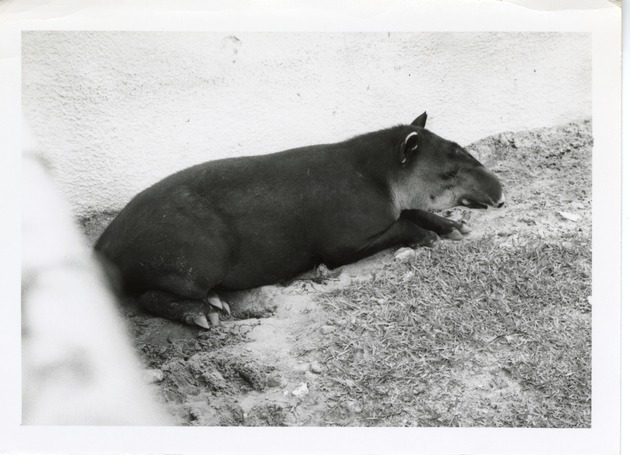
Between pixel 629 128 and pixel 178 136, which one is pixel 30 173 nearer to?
pixel 178 136

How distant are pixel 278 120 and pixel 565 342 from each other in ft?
8.03

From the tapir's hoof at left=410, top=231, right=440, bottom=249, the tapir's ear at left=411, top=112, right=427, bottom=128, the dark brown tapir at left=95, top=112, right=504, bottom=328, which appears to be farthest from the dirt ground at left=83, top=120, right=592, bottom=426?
the tapir's ear at left=411, top=112, right=427, bottom=128

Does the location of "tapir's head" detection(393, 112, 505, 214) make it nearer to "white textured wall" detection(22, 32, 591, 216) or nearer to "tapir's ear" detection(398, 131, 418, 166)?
"tapir's ear" detection(398, 131, 418, 166)

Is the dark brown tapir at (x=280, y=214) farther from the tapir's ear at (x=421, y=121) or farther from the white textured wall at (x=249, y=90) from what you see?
the white textured wall at (x=249, y=90)

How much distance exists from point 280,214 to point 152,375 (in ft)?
4.40

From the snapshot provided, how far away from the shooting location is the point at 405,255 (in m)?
4.78

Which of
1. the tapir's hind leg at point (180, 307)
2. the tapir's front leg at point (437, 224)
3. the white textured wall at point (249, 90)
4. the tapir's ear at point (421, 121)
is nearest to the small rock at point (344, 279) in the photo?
the tapir's front leg at point (437, 224)

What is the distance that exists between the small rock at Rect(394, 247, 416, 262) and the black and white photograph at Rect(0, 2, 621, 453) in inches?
0.8

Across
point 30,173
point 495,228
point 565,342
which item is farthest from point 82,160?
point 565,342

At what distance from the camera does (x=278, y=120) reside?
4902 mm

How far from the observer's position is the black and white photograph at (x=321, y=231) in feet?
15.1

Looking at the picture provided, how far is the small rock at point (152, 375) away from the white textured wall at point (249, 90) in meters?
1.13

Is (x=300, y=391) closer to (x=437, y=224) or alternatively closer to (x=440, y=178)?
(x=437, y=224)

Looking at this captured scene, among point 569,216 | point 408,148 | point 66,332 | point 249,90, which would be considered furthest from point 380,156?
point 66,332
